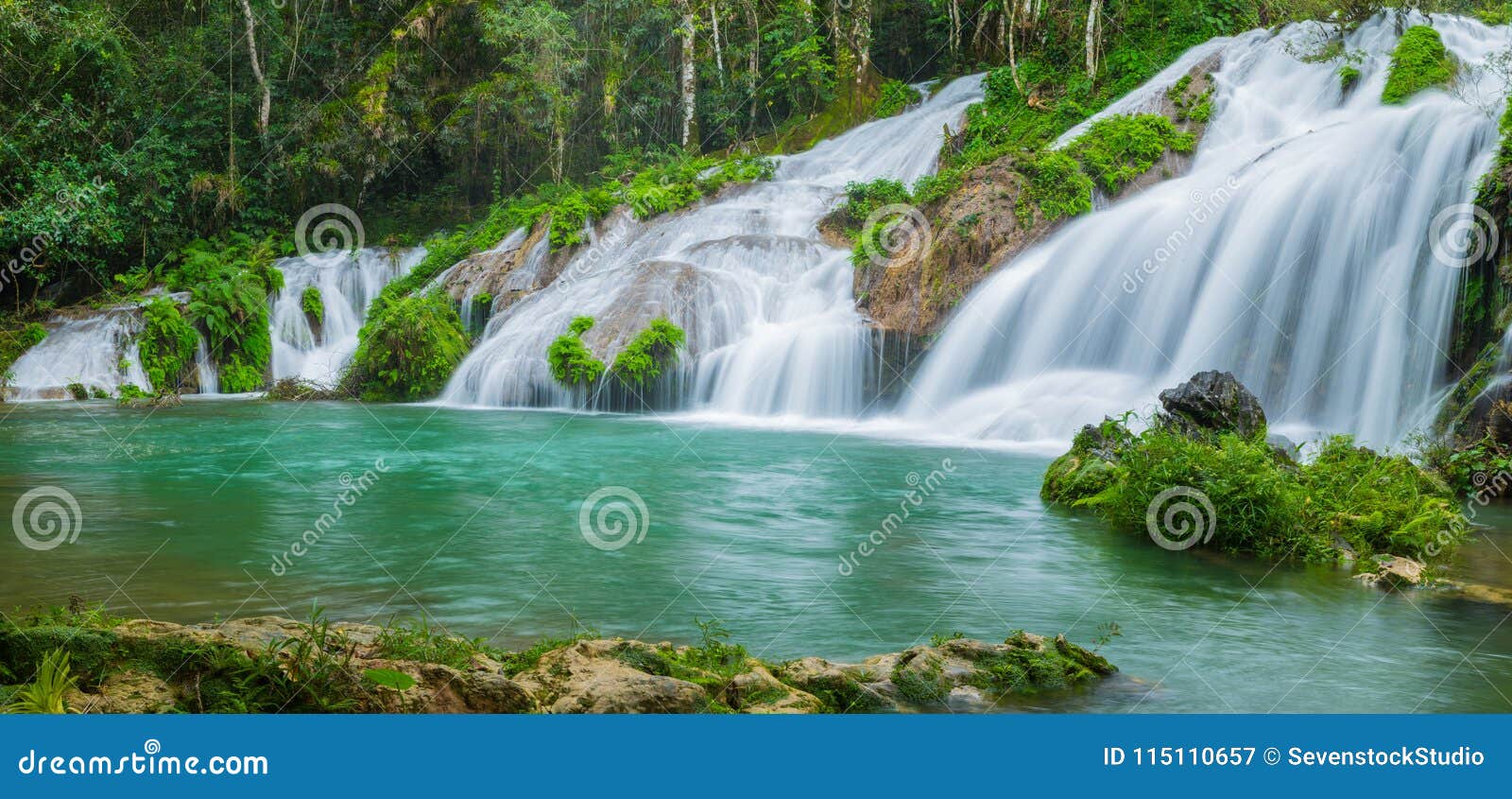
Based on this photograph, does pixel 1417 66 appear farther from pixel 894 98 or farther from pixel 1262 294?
pixel 894 98

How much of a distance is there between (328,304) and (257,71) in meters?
8.78

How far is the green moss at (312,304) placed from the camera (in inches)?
945

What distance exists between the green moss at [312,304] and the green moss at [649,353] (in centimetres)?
937

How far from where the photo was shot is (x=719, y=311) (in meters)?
19.1

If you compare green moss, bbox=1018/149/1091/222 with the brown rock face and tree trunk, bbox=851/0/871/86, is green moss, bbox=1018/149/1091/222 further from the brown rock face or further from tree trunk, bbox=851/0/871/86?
tree trunk, bbox=851/0/871/86

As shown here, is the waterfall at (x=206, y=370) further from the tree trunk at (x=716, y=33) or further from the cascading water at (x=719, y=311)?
the tree trunk at (x=716, y=33)

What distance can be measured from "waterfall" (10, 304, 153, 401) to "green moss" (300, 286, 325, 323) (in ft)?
10.5

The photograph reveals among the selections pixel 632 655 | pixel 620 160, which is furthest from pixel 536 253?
pixel 632 655

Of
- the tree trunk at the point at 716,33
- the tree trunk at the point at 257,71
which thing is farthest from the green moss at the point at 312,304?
the tree trunk at the point at 716,33

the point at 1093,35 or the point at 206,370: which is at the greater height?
the point at 1093,35

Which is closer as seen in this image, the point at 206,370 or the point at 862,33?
the point at 206,370

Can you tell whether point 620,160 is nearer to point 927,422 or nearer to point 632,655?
point 927,422

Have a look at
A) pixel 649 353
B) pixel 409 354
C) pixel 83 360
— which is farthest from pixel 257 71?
pixel 649 353

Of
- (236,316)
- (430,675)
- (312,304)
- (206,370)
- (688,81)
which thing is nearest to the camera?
(430,675)
